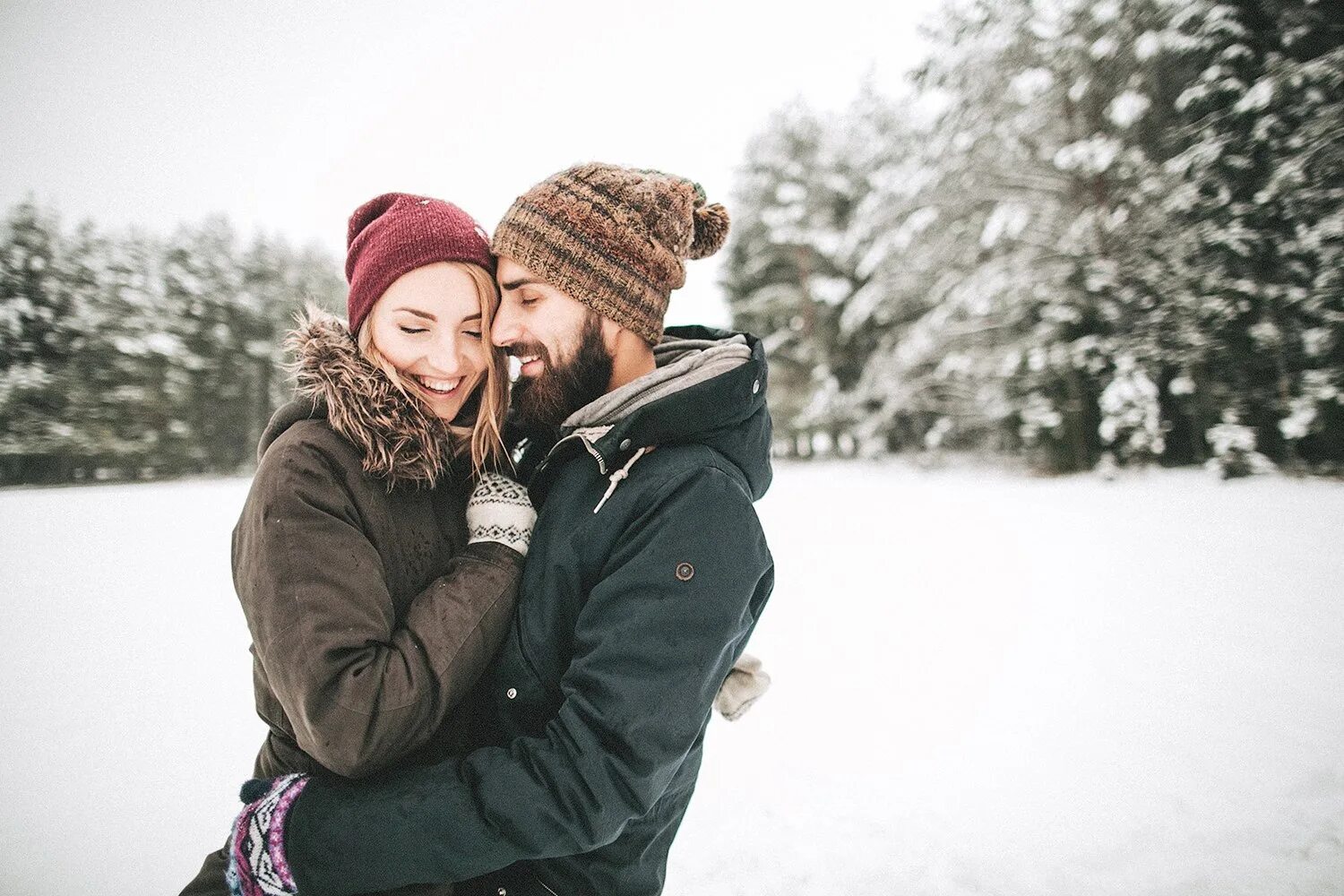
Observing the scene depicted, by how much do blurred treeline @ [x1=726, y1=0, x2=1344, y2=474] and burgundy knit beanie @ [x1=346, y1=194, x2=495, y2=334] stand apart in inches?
497

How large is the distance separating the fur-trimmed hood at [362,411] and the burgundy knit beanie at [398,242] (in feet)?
0.63

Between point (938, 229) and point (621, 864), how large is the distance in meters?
14.3

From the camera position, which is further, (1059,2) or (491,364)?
(1059,2)

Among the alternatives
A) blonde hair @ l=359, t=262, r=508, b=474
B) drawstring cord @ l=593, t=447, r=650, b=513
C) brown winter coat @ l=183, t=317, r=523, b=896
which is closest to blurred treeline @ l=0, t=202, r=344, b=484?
blonde hair @ l=359, t=262, r=508, b=474

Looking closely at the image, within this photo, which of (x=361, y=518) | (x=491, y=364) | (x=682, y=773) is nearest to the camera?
(x=361, y=518)

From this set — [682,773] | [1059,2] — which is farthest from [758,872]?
[1059,2]

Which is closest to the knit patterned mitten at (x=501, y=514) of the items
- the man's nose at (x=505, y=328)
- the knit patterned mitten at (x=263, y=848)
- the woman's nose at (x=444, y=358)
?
the woman's nose at (x=444, y=358)

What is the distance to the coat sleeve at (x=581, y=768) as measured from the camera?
3.92 feet

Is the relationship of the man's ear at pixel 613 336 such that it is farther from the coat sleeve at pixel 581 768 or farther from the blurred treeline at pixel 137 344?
the blurred treeline at pixel 137 344

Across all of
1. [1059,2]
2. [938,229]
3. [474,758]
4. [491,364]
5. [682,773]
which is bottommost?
[682,773]

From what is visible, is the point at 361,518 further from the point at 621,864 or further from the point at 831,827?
the point at 831,827

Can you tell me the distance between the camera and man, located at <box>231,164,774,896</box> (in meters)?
1.21

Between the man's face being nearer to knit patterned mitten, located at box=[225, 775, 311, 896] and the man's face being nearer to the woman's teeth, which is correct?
the woman's teeth

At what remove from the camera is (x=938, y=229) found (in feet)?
43.3
